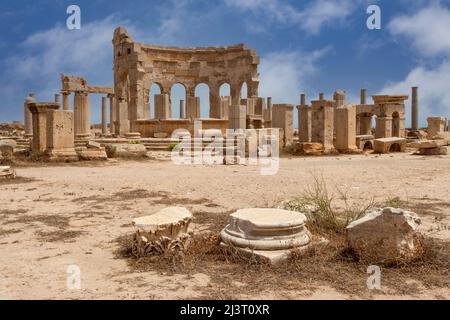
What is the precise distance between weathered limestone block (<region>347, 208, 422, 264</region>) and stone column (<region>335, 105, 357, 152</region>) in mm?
14769

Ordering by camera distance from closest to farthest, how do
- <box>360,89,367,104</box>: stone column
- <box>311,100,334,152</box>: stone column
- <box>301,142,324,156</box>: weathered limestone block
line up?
<box>301,142,324,156</box>: weathered limestone block
<box>311,100,334,152</box>: stone column
<box>360,89,367,104</box>: stone column

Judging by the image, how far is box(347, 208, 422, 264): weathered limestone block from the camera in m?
4.24

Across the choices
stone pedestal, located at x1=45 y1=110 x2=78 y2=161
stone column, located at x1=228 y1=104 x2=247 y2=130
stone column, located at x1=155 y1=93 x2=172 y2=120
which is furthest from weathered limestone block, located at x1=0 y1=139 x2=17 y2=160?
stone column, located at x1=155 y1=93 x2=172 y2=120

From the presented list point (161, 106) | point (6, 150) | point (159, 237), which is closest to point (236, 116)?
point (161, 106)

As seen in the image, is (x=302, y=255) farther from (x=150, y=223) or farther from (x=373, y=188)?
(x=373, y=188)

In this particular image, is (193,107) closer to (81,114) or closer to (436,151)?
(81,114)

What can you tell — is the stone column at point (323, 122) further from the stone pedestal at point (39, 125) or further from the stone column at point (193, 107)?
the stone column at point (193, 107)

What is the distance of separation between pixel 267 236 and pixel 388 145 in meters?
16.9

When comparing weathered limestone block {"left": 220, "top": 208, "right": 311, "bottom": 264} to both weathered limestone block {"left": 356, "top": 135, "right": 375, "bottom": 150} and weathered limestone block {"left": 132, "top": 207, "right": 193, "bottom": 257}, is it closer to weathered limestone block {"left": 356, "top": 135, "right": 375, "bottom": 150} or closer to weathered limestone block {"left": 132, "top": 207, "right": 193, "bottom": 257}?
weathered limestone block {"left": 132, "top": 207, "right": 193, "bottom": 257}

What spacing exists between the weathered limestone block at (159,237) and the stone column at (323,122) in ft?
47.9

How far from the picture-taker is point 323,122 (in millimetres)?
18422

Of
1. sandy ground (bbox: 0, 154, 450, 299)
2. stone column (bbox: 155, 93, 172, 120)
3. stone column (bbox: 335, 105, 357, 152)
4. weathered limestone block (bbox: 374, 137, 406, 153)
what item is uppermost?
stone column (bbox: 155, 93, 172, 120)

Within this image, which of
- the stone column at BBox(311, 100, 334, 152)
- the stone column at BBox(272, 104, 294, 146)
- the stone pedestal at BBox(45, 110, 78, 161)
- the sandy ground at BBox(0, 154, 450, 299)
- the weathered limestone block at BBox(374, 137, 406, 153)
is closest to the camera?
the sandy ground at BBox(0, 154, 450, 299)
